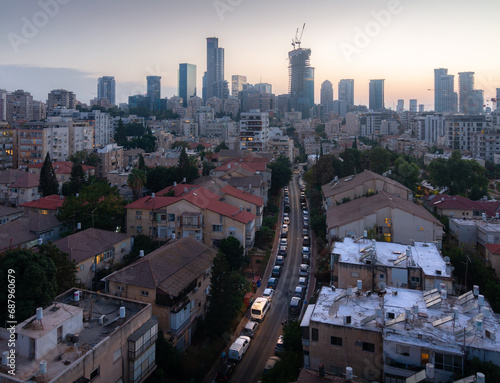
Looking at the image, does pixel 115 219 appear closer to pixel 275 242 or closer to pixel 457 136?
pixel 275 242

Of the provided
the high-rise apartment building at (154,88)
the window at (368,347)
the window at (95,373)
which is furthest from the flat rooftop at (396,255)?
the high-rise apartment building at (154,88)

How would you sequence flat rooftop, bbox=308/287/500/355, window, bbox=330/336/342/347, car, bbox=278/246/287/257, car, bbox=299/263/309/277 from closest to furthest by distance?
flat rooftop, bbox=308/287/500/355 < window, bbox=330/336/342/347 < car, bbox=299/263/309/277 < car, bbox=278/246/287/257

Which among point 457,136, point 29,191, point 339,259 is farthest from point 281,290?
point 457,136

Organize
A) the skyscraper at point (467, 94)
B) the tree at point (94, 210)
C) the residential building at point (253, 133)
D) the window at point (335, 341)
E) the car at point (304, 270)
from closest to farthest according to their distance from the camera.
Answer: the window at point (335, 341) → the car at point (304, 270) → the tree at point (94, 210) → the residential building at point (253, 133) → the skyscraper at point (467, 94)

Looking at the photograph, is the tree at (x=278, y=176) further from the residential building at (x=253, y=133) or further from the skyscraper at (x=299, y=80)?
the skyscraper at (x=299, y=80)

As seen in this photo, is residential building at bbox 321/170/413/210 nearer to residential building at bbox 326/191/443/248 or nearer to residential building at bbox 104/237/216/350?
residential building at bbox 326/191/443/248

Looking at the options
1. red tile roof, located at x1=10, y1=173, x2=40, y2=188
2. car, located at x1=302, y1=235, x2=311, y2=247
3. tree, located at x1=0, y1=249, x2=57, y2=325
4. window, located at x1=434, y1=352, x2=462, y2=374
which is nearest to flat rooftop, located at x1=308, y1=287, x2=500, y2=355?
window, located at x1=434, y1=352, x2=462, y2=374
